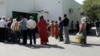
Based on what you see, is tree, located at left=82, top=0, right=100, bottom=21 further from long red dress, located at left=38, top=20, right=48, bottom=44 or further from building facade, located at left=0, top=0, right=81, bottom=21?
long red dress, located at left=38, top=20, right=48, bottom=44

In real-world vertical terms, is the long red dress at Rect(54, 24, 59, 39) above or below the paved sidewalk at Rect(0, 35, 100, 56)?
above

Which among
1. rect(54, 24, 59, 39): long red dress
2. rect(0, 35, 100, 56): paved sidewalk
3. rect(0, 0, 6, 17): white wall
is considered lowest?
rect(0, 35, 100, 56): paved sidewalk

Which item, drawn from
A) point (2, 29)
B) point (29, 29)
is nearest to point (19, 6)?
point (2, 29)

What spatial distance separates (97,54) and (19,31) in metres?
6.81

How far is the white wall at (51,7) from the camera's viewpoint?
33688mm

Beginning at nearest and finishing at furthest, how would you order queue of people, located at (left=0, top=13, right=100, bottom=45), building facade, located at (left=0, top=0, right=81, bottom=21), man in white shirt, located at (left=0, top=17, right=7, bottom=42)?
queue of people, located at (left=0, top=13, right=100, bottom=45) < man in white shirt, located at (left=0, top=17, right=7, bottom=42) < building facade, located at (left=0, top=0, right=81, bottom=21)

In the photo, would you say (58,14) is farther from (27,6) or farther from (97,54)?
(97,54)

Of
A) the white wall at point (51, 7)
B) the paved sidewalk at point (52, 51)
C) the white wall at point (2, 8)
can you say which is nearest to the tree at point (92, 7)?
the white wall at point (51, 7)

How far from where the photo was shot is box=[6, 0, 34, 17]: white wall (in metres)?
28.6

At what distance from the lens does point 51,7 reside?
33938 mm

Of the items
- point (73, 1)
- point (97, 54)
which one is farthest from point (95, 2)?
point (97, 54)

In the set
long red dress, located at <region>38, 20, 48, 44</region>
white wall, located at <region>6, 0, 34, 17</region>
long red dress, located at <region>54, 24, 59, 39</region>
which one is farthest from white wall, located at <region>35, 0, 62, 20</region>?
long red dress, located at <region>38, 20, 48, 44</region>

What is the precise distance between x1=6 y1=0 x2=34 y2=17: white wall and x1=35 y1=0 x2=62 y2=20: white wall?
1.02m

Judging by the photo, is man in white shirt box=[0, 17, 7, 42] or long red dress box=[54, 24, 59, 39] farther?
long red dress box=[54, 24, 59, 39]
